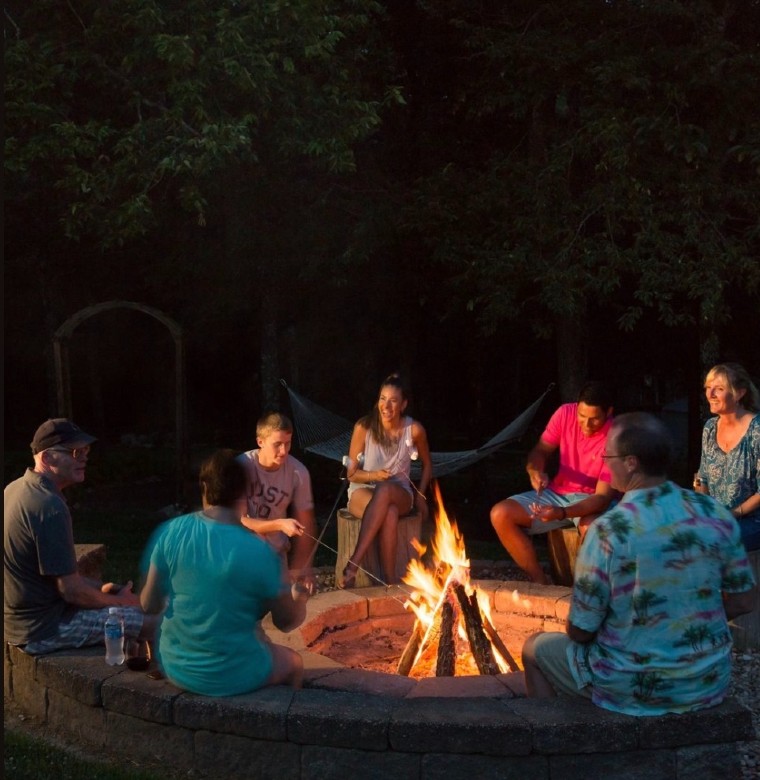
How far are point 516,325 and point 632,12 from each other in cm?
445

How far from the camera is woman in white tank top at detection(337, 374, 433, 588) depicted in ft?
20.0

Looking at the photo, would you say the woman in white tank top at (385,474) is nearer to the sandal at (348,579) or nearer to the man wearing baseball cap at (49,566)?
the sandal at (348,579)

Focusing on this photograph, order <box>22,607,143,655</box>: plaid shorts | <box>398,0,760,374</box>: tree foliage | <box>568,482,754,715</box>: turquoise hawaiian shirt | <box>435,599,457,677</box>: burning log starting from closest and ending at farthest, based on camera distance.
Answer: <box>568,482,754,715</box>: turquoise hawaiian shirt
<box>22,607,143,655</box>: plaid shorts
<box>435,599,457,677</box>: burning log
<box>398,0,760,374</box>: tree foliage

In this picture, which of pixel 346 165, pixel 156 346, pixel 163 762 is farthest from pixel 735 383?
pixel 156 346

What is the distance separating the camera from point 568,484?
243 inches

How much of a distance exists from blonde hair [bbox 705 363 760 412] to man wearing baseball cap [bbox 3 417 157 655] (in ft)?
10.0

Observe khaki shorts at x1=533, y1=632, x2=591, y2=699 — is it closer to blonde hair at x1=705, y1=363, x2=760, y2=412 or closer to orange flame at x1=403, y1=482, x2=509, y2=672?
orange flame at x1=403, y1=482, x2=509, y2=672

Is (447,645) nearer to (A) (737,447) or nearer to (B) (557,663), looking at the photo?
(B) (557,663)

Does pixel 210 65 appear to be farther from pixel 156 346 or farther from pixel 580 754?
pixel 156 346

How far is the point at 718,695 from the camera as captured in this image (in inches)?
136

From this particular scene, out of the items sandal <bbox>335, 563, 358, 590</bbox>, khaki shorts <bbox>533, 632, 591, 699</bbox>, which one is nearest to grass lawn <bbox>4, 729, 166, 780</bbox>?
khaki shorts <bbox>533, 632, 591, 699</bbox>

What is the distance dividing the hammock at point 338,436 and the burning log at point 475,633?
447 centimetres

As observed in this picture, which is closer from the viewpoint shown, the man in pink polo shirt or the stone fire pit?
the stone fire pit

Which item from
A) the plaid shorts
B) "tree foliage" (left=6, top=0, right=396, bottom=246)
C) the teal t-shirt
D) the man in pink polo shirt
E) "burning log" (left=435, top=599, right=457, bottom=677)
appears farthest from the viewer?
"tree foliage" (left=6, top=0, right=396, bottom=246)
